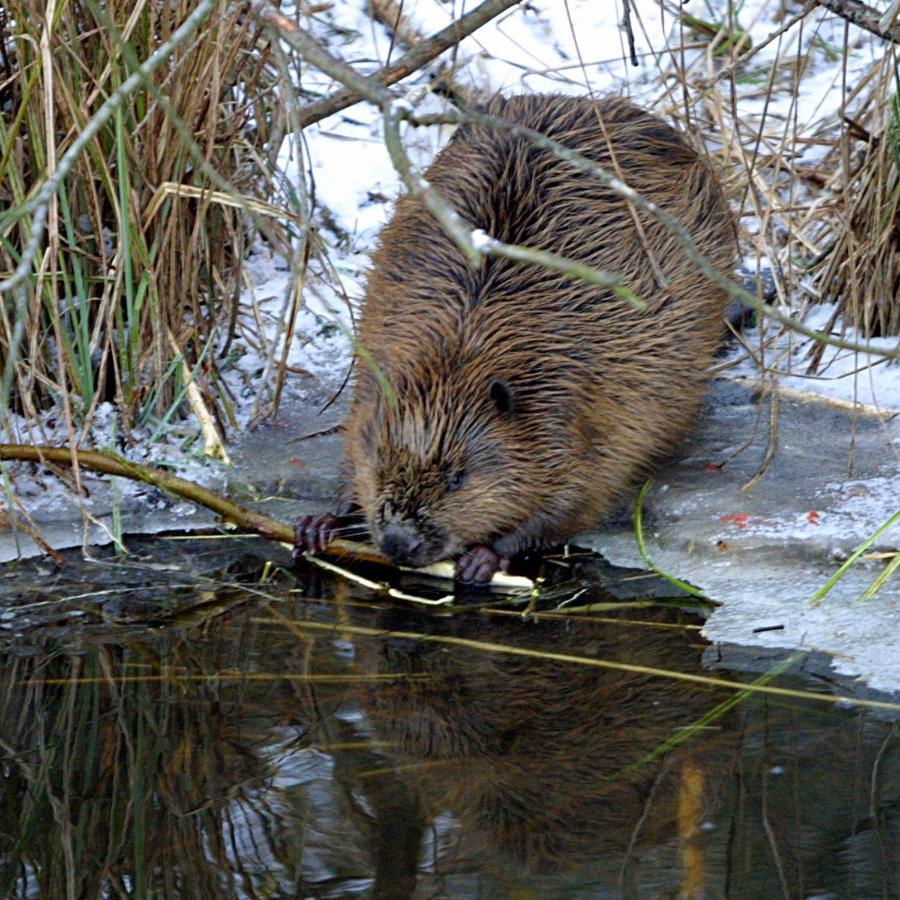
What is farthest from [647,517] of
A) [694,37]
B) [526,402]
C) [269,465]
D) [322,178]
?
[694,37]

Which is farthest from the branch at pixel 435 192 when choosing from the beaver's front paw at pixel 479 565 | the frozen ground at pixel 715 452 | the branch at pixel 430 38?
the beaver's front paw at pixel 479 565

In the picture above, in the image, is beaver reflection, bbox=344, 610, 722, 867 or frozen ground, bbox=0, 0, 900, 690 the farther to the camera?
frozen ground, bbox=0, 0, 900, 690

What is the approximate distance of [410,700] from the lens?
2.24m

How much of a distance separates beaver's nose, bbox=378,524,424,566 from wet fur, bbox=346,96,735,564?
0.05ft

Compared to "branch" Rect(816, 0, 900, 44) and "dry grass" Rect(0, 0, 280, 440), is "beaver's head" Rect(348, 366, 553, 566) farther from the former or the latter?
"branch" Rect(816, 0, 900, 44)

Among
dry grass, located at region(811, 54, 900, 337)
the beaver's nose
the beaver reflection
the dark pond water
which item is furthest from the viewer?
dry grass, located at region(811, 54, 900, 337)

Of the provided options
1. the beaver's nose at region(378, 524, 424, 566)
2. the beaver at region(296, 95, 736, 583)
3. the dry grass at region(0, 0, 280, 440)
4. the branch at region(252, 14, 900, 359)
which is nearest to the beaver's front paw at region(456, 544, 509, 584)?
the beaver at region(296, 95, 736, 583)

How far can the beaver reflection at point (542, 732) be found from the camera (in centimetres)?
184

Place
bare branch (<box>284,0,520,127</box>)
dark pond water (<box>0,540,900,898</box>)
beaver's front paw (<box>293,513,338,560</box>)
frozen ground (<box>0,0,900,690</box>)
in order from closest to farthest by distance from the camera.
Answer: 1. dark pond water (<box>0,540,900,898</box>)
2. bare branch (<box>284,0,520,127</box>)
3. frozen ground (<box>0,0,900,690</box>)
4. beaver's front paw (<box>293,513,338,560</box>)

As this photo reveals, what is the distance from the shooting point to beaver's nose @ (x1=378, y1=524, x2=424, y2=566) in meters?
2.76

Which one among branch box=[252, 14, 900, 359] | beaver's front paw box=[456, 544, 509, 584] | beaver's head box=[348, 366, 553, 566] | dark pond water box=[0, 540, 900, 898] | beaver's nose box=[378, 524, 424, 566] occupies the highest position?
branch box=[252, 14, 900, 359]

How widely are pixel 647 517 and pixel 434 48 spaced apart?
113cm

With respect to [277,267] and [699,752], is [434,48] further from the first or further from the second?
[277,267]

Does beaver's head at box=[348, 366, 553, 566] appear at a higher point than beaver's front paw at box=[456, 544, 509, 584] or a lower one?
higher
